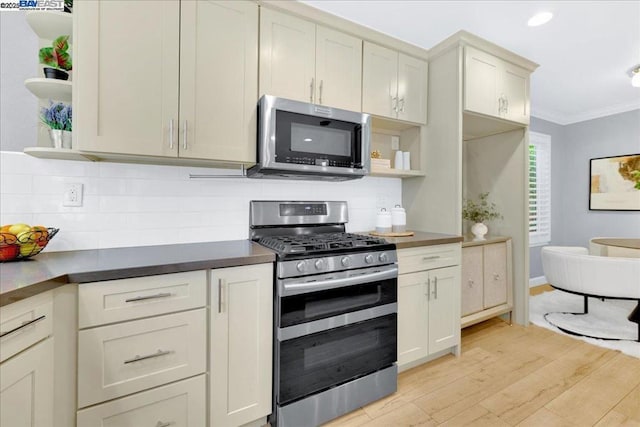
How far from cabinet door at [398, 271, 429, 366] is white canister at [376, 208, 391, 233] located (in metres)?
0.49

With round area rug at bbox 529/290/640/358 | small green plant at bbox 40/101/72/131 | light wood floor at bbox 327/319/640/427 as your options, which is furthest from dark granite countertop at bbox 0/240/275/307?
round area rug at bbox 529/290/640/358

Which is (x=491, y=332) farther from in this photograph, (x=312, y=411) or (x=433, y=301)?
(x=312, y=411)

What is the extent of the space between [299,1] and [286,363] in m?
2.24

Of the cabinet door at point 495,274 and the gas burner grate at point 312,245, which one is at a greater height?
the gas burner grate at point 312,245

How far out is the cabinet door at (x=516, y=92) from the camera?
263 centimetres

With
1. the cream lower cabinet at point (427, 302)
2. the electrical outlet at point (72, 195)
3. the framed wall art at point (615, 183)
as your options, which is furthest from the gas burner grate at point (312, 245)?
the framed wall art at point (615, 183)

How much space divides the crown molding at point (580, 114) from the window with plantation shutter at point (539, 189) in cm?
30

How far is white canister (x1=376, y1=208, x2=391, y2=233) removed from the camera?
2426 mm

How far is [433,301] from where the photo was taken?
2.16 m

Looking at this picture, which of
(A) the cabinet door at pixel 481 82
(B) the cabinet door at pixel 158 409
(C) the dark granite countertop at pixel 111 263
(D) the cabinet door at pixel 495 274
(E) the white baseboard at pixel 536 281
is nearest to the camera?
(C) the dark granite countertop at pixel 111 263

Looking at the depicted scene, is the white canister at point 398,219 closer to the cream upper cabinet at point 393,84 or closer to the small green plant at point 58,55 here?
the cream upper cabinet at point 393,84

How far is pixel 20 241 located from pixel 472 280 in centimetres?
304

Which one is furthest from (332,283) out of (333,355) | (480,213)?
(480,213)

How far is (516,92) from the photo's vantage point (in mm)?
2719
